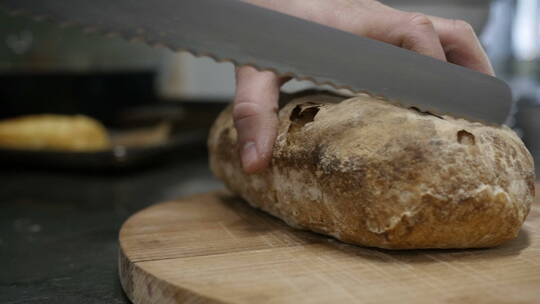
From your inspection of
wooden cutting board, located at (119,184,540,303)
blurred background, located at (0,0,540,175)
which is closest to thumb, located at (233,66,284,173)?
wooden cutting board, located at (119,184,540,303)

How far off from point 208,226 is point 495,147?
0.53 meters

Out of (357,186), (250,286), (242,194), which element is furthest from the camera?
(242,194)

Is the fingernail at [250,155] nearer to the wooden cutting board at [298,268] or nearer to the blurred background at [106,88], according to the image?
the wooden cutting board at [298,268]

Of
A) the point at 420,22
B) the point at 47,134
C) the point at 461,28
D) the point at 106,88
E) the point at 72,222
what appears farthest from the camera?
the point at 106,88

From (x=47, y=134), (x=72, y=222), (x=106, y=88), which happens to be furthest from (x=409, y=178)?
(x=106, y=88)

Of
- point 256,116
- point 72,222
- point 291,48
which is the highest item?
point 291,48

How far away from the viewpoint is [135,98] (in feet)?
9.61

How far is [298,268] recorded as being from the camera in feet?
2.74

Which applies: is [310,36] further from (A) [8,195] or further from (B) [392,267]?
(A) [8,195]

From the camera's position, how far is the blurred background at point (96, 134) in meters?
1.05

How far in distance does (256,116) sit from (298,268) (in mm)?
331

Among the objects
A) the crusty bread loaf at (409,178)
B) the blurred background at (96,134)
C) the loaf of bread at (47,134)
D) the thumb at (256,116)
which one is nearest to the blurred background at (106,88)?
the blurred background at (96,134)

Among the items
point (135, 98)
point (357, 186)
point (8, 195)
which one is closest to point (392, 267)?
point (357, 186)

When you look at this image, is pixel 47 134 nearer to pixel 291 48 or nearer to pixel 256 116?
pixel 256 116
